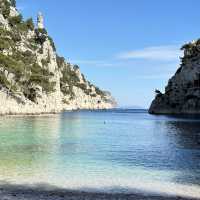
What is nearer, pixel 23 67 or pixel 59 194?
pixel 59 194

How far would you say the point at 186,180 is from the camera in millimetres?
23234

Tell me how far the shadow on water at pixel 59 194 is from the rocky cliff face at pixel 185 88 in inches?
4721

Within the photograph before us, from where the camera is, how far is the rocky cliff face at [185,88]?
138m

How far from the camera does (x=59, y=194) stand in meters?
18.7

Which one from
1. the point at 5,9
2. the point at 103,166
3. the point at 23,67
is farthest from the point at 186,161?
the point at 5,9

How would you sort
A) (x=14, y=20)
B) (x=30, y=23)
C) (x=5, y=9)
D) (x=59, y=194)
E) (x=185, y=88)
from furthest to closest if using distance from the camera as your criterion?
(x=185, y=88) < (x=30, y=23) < (x=14, y=20) < (x=5, y=9) < (x=59, y=194)

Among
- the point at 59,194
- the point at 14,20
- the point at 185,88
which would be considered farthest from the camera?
the point at 185,88

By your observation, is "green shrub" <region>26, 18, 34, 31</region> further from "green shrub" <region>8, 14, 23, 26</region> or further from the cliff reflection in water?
the cliff reflection in water

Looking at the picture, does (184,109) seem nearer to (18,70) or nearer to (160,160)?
(18,70)

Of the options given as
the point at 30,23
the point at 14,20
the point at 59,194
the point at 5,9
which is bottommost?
the point at 59,194

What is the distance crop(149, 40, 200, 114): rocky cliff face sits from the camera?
138375 millimetres

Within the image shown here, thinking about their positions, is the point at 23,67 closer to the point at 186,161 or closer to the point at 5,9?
the point at 5,9

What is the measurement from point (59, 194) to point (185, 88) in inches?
5030

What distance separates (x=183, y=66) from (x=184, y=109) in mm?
14852
